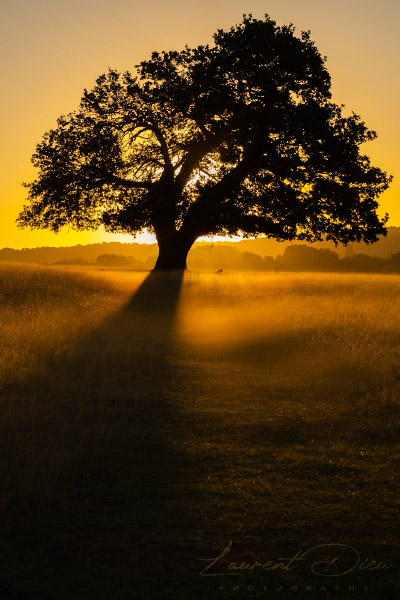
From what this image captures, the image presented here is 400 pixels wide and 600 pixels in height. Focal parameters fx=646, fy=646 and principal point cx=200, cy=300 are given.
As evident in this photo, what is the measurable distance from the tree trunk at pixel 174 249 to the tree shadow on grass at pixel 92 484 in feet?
64.6

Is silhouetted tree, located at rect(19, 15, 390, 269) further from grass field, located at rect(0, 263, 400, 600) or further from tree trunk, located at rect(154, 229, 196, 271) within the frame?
grass field, located at rect(0, 263, 400, 600)

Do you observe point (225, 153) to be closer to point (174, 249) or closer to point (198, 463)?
point (174, 249)

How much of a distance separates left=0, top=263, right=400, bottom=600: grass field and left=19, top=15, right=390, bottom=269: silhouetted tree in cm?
1353

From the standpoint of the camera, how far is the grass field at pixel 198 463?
4812 millimetres

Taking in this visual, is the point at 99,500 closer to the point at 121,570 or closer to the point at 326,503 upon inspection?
the point at 121,570

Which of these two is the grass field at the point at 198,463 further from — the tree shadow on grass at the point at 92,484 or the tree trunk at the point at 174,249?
the tree trunk at the point at 174,249

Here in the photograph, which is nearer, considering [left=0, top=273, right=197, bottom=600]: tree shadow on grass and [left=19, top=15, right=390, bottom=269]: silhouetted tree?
[left=0, top=273, right=197, bottom=600]: tree shadow on grass

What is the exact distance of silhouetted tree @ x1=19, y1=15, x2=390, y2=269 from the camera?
2795cm

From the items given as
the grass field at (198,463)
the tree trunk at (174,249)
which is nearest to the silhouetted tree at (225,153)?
the tree trunk at (174,249)

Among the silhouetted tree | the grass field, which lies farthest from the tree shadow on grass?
the silhouetted tree

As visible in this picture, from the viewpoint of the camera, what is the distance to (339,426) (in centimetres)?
895

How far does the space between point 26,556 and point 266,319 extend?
14.7m

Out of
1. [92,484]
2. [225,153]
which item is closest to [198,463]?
[92,484]

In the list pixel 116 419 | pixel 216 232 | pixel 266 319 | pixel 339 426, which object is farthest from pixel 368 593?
pixel 216 232
